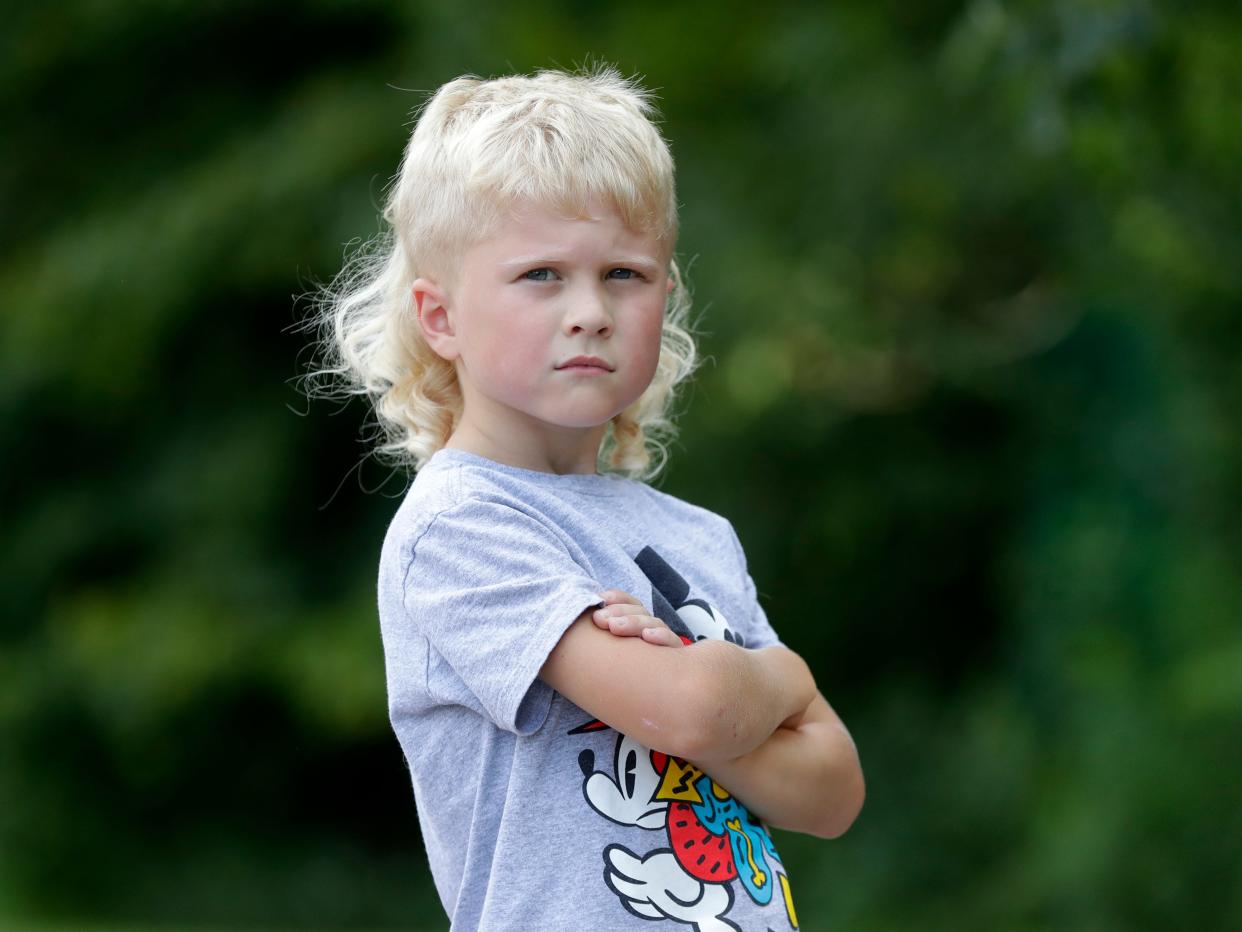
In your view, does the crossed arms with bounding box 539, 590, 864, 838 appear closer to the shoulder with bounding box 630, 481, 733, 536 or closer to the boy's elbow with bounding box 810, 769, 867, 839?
the boy's elbow with bounding box 810, 769, 867, 839

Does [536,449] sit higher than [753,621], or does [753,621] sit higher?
[536,449]

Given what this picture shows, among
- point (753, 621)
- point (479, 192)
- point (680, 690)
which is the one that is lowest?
point (753, 621)

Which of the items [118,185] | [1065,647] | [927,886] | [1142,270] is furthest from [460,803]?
[118,185]

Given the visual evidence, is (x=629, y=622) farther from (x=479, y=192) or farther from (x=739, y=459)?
(x=739, y=459)

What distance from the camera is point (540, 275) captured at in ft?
5.27

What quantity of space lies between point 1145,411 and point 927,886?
215 cm

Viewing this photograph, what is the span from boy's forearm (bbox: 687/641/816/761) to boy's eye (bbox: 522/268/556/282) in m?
0.39

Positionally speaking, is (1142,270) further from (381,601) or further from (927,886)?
(381,601)

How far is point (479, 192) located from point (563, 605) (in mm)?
418

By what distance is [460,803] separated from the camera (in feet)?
5.21

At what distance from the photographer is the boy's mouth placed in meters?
1.61

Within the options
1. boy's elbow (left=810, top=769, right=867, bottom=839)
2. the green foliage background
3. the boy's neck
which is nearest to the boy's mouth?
the boy's neck

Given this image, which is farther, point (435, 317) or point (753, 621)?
point (753, 621)

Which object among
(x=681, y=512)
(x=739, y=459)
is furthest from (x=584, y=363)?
(x=739, y=459)
